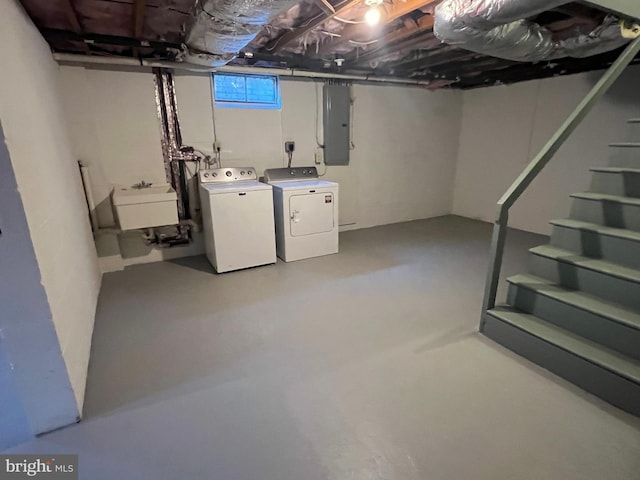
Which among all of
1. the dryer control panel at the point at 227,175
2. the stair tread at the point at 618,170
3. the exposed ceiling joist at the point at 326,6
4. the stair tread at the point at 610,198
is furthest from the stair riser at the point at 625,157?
the dryer control panel at the point at 227,175

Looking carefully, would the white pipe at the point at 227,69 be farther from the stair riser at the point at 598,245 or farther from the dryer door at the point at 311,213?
the stair riser at the point at 598,245

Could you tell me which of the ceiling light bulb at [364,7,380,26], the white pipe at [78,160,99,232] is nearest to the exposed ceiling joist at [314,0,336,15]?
the ceiling light bulb at [364,7,380,26]

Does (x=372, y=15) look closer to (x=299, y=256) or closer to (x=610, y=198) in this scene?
(x=610, y=198)

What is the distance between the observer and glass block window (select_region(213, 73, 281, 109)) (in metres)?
3.81

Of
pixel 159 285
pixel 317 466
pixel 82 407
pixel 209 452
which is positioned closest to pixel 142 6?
pixel 159 285

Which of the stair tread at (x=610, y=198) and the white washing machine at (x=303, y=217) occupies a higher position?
the stair tread at (x=610, y=198)

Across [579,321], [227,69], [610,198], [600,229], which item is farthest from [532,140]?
[227,69]

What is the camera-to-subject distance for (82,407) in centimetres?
169

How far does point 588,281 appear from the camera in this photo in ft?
6.75

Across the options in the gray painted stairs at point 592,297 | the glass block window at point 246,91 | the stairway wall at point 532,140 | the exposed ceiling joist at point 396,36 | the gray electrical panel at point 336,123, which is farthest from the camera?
the gray electrical panel at point 336,123

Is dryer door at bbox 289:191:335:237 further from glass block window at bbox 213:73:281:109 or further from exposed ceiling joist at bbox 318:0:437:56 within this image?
exposed ceiling joist at bbox 318:0:437:56

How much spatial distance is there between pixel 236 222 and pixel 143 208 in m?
0.90

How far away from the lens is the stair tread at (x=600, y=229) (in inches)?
79.0

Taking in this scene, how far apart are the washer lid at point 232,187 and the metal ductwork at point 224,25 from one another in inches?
45.6
